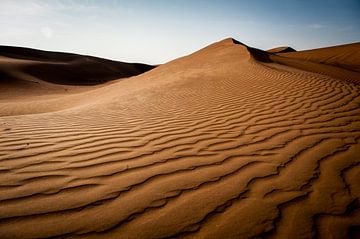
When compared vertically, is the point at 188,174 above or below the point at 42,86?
below

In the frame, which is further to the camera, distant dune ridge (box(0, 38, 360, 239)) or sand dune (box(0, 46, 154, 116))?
sand dune (box(0, 46, 154, 116))

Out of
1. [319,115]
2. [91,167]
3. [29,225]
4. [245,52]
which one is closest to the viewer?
[29,225]

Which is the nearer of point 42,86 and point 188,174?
point 188,174

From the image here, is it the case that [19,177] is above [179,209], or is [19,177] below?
above

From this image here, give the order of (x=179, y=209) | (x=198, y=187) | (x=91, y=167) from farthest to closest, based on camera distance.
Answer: (x=91, y=167) → (x=198, y=187) → (x=179, y=209)

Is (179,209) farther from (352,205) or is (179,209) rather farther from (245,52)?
(245,52)

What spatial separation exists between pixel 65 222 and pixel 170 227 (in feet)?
2.38

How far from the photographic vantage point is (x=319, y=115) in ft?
13.1

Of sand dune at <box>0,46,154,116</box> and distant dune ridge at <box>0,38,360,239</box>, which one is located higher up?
sand dune at <box>0,46,154,116</box>

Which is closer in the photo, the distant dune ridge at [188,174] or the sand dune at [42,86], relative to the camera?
the distant dune ridge at [188,174]

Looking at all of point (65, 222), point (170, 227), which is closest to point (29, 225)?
Answer: point (65, 222)

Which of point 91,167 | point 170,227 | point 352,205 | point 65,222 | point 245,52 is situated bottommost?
point 352,205

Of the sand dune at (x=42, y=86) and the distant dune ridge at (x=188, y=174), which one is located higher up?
the sand dune at (x=42, y=86)

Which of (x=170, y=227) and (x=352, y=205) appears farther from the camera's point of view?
(x=352, y=205)
